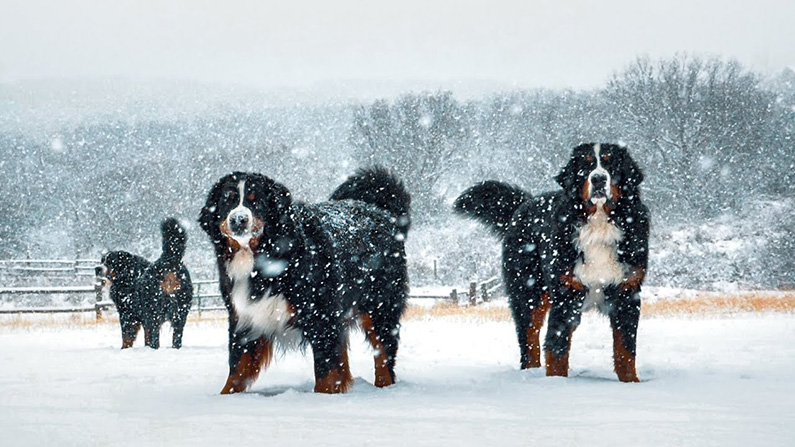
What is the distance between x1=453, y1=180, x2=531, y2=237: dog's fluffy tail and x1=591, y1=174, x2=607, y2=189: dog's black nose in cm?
194

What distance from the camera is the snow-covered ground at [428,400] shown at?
308cm

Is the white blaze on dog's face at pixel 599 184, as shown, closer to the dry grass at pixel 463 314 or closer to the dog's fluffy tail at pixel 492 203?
the dog's fluffy tail at pixel 492 203

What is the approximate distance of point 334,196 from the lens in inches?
267

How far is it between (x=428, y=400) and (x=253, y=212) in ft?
5.05

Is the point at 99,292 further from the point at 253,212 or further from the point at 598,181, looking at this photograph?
the point at 598,181

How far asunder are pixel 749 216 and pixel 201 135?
32597mm

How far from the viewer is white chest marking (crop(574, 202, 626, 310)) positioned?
207 inches

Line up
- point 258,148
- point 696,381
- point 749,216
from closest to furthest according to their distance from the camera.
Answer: point 696,381 < point 749,216 < point 258,148

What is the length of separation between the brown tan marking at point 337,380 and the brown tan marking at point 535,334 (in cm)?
189

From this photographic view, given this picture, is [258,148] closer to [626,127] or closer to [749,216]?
[626,127]

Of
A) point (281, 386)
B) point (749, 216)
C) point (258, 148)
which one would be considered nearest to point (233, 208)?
point (281, 386)

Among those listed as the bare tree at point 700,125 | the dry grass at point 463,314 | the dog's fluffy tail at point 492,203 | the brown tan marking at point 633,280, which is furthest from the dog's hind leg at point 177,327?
the bare tree at point 700,125

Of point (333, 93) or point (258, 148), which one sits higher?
point (333, 93)

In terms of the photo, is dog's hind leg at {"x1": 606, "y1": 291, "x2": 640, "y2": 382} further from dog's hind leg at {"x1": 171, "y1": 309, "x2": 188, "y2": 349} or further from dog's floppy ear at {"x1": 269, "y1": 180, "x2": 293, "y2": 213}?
A: dog's hind leg at {"x1": 171, "y1": 309, "x2": 188, "y2": 349}
